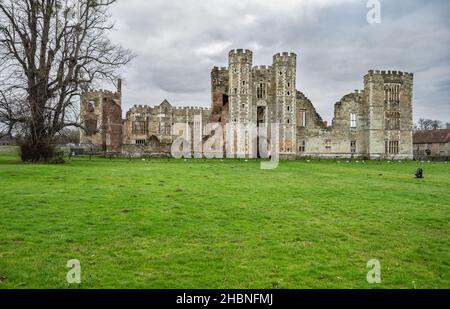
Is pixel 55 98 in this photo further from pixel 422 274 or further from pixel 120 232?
pixel 422 274

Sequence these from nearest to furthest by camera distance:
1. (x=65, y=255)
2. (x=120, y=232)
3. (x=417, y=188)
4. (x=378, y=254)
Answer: (x=65, y=255)
(x=378, y=254)
(x=120, y=232)
(x=417, y=188)

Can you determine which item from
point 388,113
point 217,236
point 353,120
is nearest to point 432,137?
point 388,113

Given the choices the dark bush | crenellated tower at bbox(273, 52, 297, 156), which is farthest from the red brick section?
the dark bush

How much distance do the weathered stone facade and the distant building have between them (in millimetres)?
24086

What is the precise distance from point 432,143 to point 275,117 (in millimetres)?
45991

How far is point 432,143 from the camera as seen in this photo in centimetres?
8225

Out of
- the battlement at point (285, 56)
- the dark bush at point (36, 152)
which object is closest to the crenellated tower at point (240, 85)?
the battlement at point (285, 56)

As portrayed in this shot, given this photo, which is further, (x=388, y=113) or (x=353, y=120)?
(x=353, y=120)

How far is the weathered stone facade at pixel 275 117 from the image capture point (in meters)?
52.0

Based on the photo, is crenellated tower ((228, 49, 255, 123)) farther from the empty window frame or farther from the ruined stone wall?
the empty window frame

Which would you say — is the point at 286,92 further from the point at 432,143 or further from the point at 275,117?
the point at 432,143

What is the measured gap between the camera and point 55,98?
3500 cm

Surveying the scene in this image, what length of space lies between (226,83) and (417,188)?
140ft
